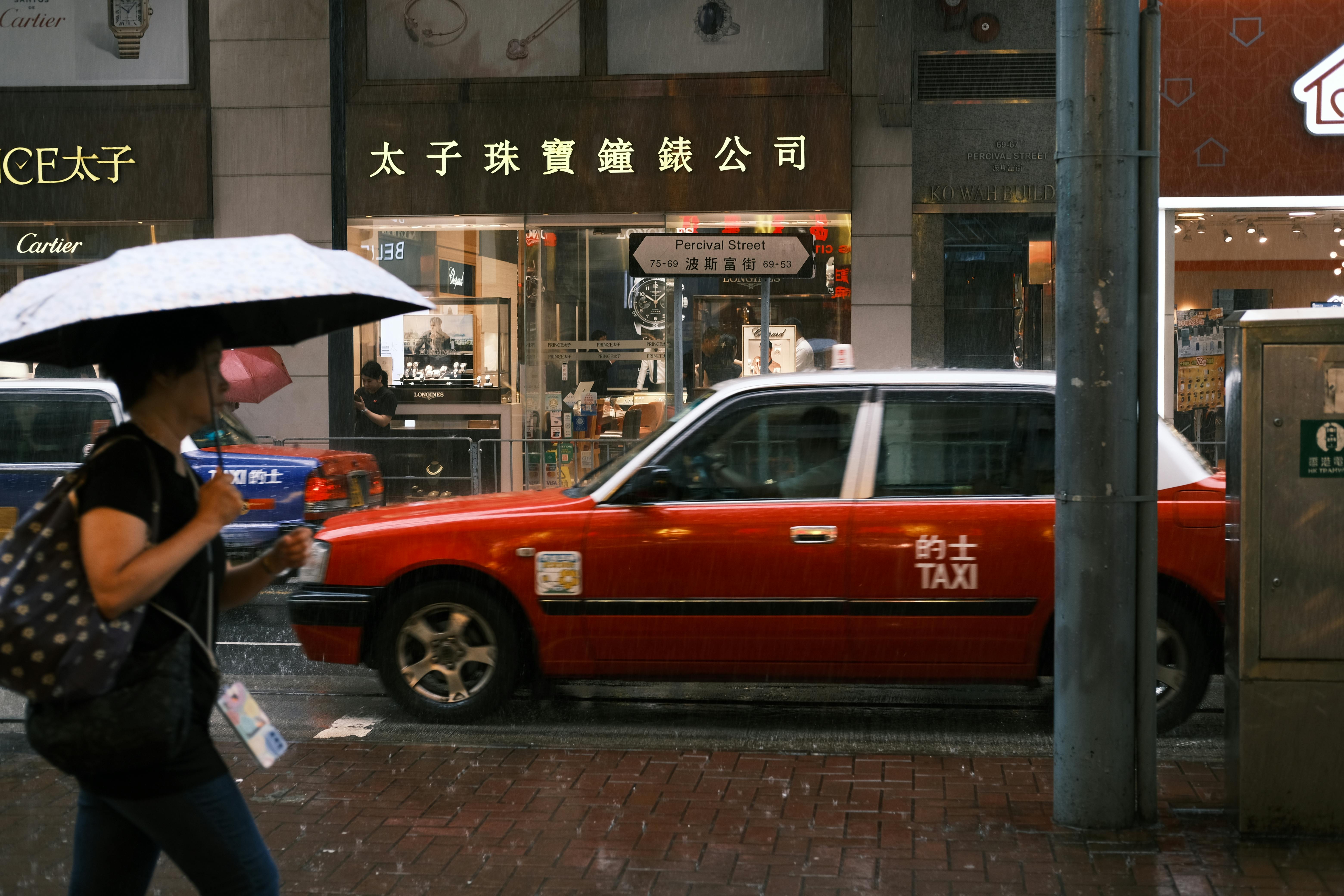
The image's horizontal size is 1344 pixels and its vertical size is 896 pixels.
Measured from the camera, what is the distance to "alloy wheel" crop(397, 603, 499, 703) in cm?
659

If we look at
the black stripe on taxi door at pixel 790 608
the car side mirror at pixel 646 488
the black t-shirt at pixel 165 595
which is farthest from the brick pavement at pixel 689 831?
the black t-shirt at pixel 165 595

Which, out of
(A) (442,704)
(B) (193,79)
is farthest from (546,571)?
(B) (193,79)

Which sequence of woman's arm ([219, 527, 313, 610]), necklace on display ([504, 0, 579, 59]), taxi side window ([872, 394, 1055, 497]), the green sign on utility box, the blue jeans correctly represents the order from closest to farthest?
the blue jeans → woman's arm ([219, 527, 313, 610]) → the green sign on utility box → taxi side window ([872, 394, 1055, 497]) → necklace on display ([504, 0, 579, 59])

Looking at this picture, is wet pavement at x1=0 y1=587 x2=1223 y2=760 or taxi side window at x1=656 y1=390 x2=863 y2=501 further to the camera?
taxi side window at x1=656 y1=390 x2=863 y2=501

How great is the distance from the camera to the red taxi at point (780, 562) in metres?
6.26

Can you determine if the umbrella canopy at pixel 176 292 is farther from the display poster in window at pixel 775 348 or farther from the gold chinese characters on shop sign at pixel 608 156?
the gold chinese characters on shop sign at pixel 608 156

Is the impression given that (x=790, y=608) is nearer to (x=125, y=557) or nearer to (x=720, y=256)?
(x=125, y=557)

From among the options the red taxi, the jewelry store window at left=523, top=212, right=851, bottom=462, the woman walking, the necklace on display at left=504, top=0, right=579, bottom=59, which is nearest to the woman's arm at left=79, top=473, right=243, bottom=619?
the woman walking

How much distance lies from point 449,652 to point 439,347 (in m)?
9.80

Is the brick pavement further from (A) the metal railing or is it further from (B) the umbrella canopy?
(A) the metal railing

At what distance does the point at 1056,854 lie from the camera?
15.1ft

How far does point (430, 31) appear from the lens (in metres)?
15.9

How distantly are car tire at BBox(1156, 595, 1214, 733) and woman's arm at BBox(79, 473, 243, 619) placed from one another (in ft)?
15.4

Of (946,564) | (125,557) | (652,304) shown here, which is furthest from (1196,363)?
(125,557)
